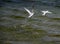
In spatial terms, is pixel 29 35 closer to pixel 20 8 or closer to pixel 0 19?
pixel 0 19

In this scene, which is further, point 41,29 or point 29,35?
point 41,29

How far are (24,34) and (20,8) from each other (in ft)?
7.20

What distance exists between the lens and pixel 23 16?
6.06 metres

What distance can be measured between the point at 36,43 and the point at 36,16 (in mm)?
1625

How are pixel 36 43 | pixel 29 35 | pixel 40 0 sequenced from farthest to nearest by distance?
pixel 40 0 < pixel 29 35 < pixel 36 43

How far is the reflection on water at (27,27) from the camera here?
15.3ft

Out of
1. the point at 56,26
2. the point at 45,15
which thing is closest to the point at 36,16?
the point at 45,15

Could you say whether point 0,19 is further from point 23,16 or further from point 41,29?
point 41,29

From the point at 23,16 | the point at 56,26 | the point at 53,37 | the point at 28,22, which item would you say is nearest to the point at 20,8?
the point at 23,16

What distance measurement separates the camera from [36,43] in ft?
15.0

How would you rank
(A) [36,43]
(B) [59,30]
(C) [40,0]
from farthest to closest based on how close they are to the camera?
(C) [40,0], (B) [59,30], (A) [36,43]

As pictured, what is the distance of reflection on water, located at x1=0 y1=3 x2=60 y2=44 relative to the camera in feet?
15.3

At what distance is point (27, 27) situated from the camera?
522 cm

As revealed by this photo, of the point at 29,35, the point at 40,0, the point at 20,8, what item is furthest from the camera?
the point at 40,0
